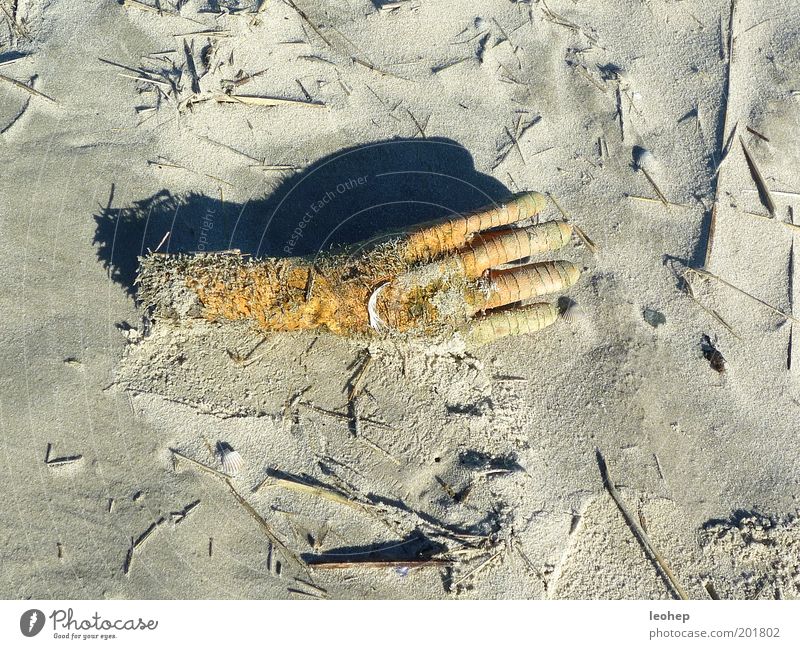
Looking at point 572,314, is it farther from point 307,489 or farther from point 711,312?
point 307,489

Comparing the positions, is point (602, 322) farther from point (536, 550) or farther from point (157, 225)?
point (157, 225)

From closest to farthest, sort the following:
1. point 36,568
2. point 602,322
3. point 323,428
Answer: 1. point 36,568
2. point 323,428
3. point 602,322

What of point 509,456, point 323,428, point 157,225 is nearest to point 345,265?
point 323,428

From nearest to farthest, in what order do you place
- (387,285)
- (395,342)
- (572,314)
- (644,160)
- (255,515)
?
(387,285) < (255,515) < (395,342) < (572,314) < (644,160)

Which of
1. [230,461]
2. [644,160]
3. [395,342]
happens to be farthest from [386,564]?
[644,160]

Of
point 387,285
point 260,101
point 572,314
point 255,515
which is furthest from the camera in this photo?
point 260,101

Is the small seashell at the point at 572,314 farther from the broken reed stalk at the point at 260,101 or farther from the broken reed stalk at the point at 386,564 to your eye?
the broken reed stalk at the point at 260,101

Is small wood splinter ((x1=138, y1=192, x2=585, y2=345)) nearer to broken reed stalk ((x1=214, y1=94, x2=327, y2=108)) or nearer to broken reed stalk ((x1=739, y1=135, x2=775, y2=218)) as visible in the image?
broken reed stalk ((x1=214, y1=94, x2=327, y2=108))
